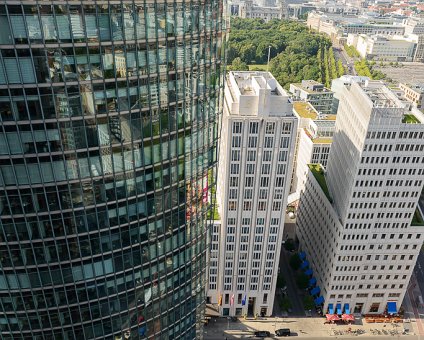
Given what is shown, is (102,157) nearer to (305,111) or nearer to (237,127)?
(237,127)

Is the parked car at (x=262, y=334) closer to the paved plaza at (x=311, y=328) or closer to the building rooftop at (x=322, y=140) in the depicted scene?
the paved plaza at (x=311, y=328)

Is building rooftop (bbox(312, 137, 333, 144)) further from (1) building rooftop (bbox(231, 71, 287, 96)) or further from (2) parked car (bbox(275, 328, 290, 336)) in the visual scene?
(2) parked car (bbox(275, 328, 290, 336))

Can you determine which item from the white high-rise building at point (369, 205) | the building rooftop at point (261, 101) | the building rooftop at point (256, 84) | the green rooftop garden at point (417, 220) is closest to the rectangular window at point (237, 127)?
the building rooftop at point (261, 101)

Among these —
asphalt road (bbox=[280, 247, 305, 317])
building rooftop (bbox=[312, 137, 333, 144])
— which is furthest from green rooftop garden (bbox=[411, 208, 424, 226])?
asphalt road (bbox=[280, 247, 305, 317])

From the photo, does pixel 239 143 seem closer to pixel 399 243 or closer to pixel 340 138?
pixel 340 138

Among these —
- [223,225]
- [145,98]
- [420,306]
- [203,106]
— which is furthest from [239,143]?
[420,306]

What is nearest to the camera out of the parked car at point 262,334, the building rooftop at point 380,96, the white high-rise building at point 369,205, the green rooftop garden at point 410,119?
the building rooftop at point 380,96
